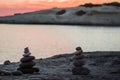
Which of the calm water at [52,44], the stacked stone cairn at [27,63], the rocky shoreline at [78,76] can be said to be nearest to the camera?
the rocky shoreline at [78,76]

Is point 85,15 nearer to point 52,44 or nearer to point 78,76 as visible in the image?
point 52,44

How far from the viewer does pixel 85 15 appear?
166 m

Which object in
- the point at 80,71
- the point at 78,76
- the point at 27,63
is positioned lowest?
the point at 78,76

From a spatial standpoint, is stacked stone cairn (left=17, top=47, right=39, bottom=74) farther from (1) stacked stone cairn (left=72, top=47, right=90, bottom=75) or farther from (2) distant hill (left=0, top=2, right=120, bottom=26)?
(2) distant hill (left=0, top=2, right=120, bottom=26)

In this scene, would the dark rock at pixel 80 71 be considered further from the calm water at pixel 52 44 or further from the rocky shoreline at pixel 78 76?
the calm water at pixel 52 44

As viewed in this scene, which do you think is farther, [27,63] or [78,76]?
[27,63]

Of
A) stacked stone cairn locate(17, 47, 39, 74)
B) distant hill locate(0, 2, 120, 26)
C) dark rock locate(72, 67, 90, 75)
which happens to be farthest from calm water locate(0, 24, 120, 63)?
distant hill locate(0, 2, 120, 26)

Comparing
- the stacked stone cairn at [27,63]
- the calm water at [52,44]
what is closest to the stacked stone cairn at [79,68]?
the stacked stone cairn at [27,63]

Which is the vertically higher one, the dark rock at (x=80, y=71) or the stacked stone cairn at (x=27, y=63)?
the stacked stone cairn at (x=27, y=63)

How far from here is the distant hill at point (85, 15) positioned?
164375 millimetres

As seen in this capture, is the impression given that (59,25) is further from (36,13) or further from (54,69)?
(54,69)

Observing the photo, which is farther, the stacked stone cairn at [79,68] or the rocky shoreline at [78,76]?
the stacked stone cairn at [79,68]

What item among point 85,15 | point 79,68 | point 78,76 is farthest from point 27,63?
point 85,15

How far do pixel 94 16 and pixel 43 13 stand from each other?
19371 mm
